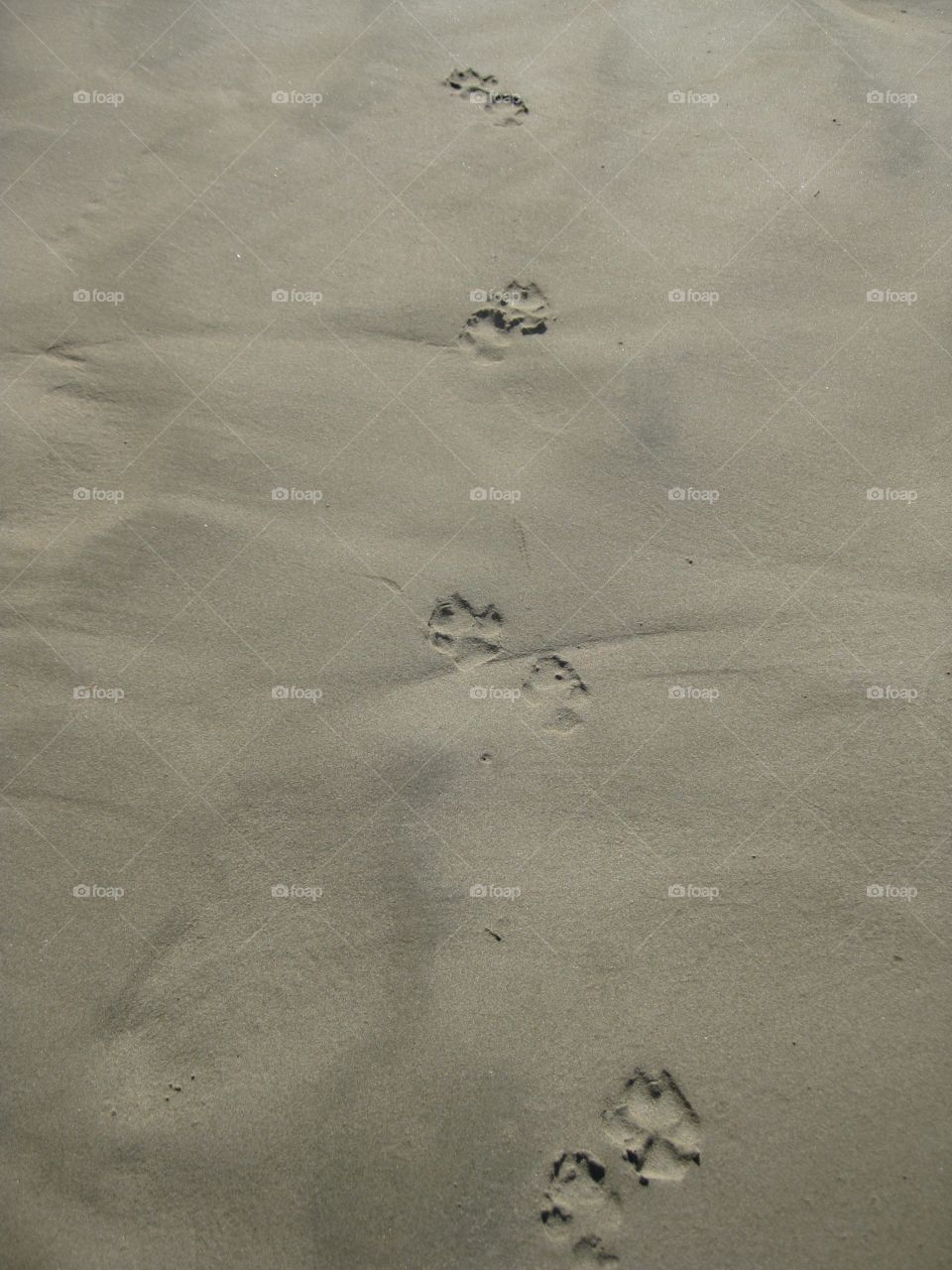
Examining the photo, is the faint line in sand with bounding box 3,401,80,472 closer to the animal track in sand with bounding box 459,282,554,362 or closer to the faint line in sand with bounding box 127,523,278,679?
the faint line in sand with bounding box 127,523,278,679

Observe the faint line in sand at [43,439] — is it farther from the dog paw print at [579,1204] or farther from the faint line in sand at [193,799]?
the dog paw print at [579,1204]

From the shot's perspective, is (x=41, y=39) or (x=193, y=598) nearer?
(x=193, y=598)

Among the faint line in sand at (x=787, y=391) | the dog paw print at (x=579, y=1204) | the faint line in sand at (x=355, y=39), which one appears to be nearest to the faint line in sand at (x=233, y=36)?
the faint line in sand at (x=355, y=39)

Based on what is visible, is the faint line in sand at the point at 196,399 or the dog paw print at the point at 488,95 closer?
the faint line in sand at the point at 196,399

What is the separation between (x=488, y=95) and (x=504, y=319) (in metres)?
1.34

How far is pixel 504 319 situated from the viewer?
373cm

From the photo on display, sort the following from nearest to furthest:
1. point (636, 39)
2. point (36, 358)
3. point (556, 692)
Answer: point (556, 692)
point (36, 358)
point (636, 39)

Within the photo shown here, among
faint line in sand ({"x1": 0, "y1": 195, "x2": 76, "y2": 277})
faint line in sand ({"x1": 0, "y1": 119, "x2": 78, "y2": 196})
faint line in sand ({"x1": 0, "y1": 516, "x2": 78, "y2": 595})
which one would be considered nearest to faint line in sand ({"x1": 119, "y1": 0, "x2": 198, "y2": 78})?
faint line in sand ({"x1": 0, "y1": 119, "x2": 78, "y2": 196})

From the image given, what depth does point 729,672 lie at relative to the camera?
→ 3508 millimetres

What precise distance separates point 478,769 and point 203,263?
3.07 meters

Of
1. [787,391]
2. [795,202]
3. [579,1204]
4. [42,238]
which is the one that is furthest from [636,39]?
[579,1204]

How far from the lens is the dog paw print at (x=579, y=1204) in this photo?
313 cm

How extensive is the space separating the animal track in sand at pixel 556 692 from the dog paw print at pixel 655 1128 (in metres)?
1.68

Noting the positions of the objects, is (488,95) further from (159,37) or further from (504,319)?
(159,37)
